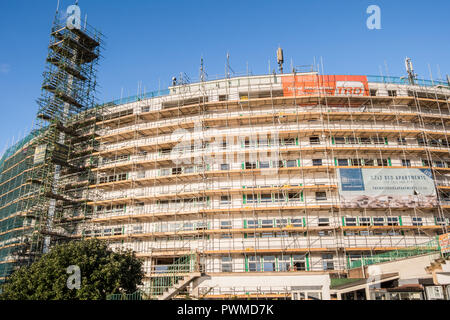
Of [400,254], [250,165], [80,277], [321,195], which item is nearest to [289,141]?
[250,165]

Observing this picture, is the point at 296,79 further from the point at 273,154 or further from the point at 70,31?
the point at 70,31

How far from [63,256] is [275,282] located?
1469 centimetres

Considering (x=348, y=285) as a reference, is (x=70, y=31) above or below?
above

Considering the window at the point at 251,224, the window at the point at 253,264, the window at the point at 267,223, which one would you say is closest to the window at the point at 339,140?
the window at the point at 267,223

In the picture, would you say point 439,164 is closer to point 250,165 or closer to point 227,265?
point 250,165

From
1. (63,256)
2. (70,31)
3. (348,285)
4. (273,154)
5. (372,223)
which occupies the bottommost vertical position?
(348,285)

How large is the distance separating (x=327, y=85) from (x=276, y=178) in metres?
10.4

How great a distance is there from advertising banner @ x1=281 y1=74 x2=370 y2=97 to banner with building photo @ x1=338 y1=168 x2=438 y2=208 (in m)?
8.01

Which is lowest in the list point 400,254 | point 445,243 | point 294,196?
point 400,254

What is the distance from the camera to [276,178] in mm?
29766

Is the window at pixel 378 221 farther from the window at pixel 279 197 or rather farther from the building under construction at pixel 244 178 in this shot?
the window at pixel 279 197

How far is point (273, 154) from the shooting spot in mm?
30031

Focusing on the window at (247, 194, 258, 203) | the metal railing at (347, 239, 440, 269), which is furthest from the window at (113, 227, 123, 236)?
the metal railing at (347, 239, 440, 269)
